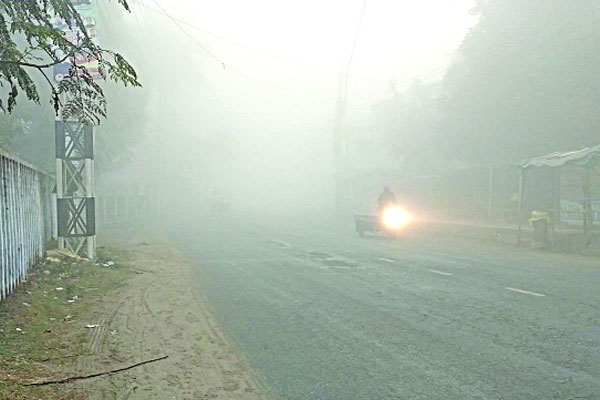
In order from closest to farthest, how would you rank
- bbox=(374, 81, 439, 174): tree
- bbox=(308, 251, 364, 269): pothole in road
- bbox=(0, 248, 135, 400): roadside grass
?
bbox=(0, 248, 135, 400): roadside grass → bbox=(308, 251, 364, 269): pothole in road → bbox=(374, 81, 439, 174): tree

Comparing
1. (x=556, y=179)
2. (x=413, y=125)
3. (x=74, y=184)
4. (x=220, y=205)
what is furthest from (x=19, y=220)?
(x=220, y=205)

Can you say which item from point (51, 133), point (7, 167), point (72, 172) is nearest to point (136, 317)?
point (7, 167)

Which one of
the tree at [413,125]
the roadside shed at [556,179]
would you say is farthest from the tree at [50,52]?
the tree at [413,125]

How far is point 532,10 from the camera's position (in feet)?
87.8

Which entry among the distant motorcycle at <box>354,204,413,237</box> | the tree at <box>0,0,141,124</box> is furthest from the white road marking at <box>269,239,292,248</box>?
the tree at <box>0,0,141,124</box>

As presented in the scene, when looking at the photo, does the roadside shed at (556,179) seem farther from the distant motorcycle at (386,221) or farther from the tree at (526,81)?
the distant motorcycle at (386,221)

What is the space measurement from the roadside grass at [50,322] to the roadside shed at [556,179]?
495 inches

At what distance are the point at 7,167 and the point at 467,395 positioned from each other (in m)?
8.17

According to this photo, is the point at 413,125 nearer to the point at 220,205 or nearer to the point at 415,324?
the point at 220,205

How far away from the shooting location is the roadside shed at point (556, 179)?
1822 cm

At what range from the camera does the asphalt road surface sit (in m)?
5.86

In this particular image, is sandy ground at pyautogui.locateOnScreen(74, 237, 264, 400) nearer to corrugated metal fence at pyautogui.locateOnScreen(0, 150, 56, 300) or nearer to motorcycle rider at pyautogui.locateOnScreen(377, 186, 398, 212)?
corrugated metal fence at pyautogui.locateOnScreen(0, 150, 56, 300)

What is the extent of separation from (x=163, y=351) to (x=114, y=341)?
0.89 m

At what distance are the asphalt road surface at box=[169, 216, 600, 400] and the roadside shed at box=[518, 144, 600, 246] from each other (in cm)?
310
